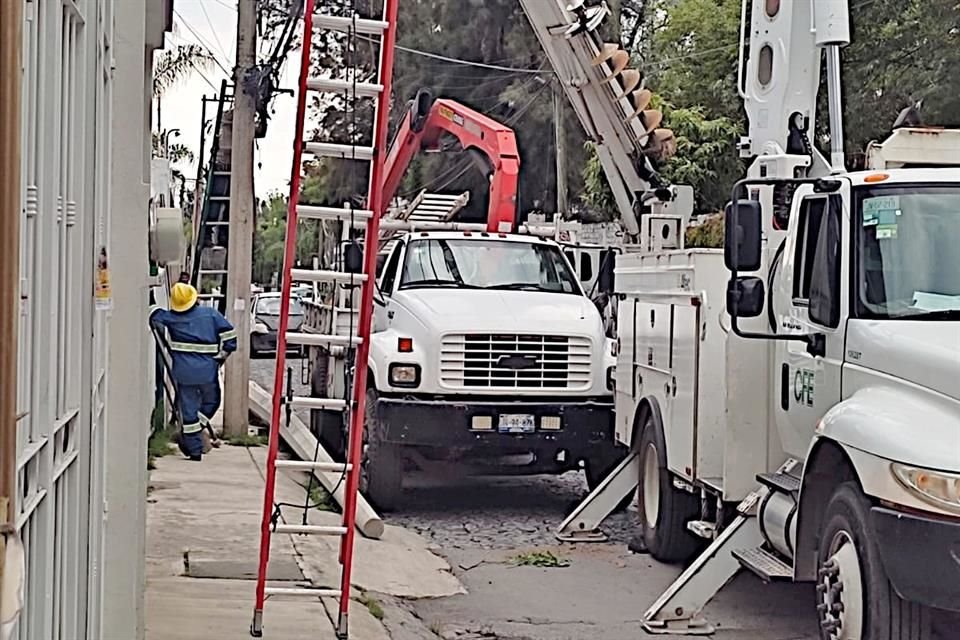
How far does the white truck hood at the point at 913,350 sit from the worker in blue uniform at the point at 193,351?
25.9 ft

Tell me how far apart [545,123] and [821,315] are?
3235 centimetres

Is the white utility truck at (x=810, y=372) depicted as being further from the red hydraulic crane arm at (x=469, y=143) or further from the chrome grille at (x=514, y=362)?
the red hydraulic crane arm at (x=469, y=143)

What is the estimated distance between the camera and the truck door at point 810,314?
22.4 feet

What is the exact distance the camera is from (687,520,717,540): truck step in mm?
8617

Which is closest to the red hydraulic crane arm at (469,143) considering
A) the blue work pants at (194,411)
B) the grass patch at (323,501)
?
the blue work pants at (194,411)

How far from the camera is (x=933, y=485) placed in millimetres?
5562

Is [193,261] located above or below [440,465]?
above

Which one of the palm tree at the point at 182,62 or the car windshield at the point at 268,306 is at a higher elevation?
the palm tree at the point at 182,62

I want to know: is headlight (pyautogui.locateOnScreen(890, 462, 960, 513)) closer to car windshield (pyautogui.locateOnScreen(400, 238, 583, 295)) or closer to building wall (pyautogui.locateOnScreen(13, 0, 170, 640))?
building wall (pyautogui.locateOnScreen(13, 0, 170, 640))

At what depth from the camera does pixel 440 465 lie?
43.7 feet

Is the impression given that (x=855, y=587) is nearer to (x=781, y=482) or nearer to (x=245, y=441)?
(x=781, y=482)

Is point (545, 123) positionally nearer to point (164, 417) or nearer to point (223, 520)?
point (164, 417)

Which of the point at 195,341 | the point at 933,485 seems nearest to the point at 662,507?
the point at 933,485

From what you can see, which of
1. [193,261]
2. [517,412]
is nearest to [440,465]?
[517,412]
